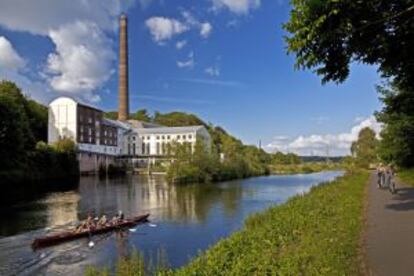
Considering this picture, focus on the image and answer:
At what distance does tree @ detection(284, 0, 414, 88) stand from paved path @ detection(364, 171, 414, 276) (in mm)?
4352

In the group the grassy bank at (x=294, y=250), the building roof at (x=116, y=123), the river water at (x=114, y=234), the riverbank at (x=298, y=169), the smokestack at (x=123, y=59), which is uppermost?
the smokestack at (x=123, y=59)

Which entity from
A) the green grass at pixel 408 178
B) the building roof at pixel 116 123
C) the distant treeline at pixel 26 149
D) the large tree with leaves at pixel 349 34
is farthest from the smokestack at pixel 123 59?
the large tree with leaves at pixel 349 34

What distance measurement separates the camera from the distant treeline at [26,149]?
62375 millimetres

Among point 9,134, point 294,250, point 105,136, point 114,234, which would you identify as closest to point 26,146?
point 9,134

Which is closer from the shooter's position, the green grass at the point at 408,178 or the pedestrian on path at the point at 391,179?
the pedestrian on path at the point at 391,179

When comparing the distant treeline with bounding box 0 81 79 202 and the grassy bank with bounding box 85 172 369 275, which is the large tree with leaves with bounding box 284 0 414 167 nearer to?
the grassy bank with bounding box 85 172 369 275

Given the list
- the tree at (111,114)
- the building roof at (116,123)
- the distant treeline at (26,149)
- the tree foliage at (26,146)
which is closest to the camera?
the distant treeline at (26,149)

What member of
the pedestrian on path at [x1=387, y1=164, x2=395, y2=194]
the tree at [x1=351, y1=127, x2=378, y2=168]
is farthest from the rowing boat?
the tree at [x1=351, y1=127, x2=378, y2=168]

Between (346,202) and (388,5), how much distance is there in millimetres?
13952

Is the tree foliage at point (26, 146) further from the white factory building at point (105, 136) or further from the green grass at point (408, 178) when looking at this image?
the green grass at point (408, 178)

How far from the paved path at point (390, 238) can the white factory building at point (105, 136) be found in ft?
209

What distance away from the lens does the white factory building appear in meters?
98.0

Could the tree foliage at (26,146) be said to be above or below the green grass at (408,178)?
above

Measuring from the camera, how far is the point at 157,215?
110ft
